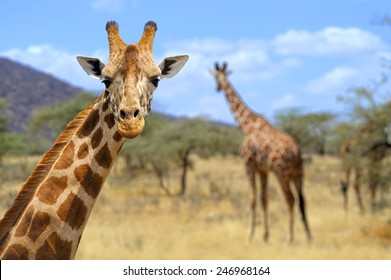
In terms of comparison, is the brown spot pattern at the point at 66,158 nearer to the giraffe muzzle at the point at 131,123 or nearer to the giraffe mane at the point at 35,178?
the giraffe mane at the point at 35,178

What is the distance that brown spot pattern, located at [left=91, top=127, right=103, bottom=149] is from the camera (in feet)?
11.2

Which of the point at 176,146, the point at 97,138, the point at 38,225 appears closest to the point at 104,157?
the point at 97,138

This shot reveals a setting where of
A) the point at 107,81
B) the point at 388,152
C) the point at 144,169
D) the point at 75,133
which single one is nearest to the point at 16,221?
the point at 75,133

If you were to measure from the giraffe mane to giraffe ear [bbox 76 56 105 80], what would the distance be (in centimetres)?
26

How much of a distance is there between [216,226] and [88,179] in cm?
1120

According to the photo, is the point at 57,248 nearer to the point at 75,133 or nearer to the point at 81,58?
the point at 75,133

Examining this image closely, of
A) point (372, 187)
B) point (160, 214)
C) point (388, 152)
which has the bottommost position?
point (160, 214)

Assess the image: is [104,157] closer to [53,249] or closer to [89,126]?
[89,126]

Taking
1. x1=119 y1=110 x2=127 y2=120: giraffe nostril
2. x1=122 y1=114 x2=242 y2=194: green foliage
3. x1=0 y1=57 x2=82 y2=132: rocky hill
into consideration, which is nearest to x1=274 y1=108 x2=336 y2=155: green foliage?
x1=122 y1=114 x2=242 y2=194: green foliage

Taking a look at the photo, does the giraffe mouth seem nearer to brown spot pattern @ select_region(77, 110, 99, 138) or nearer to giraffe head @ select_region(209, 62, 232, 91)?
brown spot pattern @ select_region(77, 110, 99, 138)

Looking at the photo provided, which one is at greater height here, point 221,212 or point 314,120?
point 314,120

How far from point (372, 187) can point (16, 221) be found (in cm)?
1264

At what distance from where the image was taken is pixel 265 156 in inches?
493
